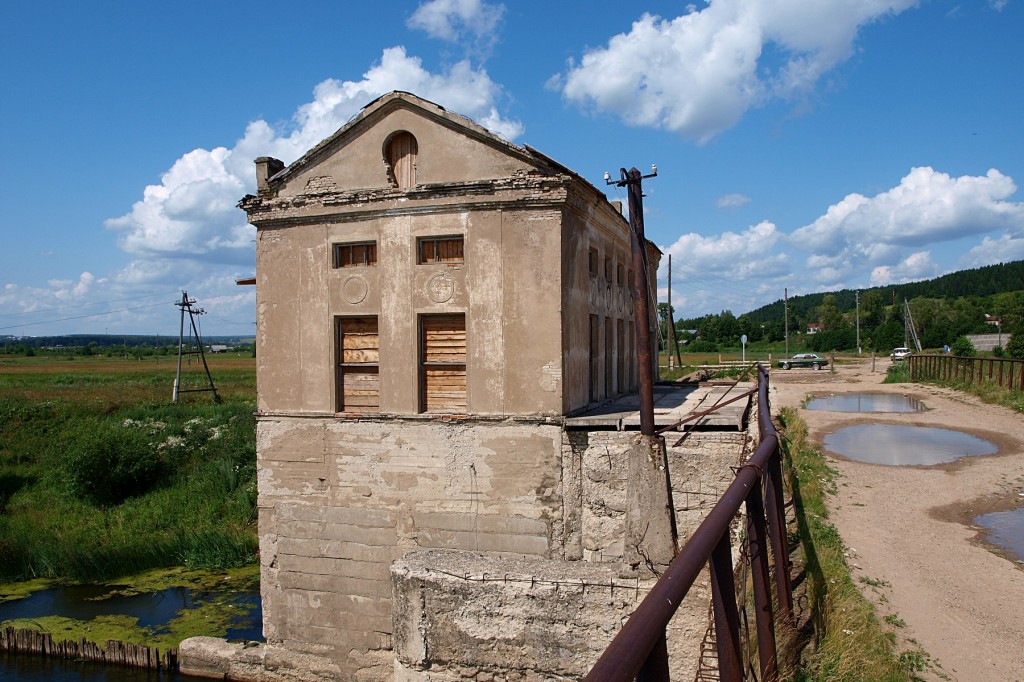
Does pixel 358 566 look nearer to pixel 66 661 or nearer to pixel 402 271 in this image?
pixel 402 271

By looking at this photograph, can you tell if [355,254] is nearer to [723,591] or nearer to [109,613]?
[723,591]

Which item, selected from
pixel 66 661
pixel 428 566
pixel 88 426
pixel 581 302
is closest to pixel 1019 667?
pixel 428 566

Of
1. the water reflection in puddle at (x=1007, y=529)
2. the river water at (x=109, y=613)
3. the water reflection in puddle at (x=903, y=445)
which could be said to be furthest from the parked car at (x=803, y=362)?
the river water at (x=109, y=613)

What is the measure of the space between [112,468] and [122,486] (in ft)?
2.63

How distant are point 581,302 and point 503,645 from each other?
20.6ft

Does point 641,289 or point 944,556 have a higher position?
point 641,289

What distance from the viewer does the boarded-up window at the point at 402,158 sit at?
39.6 ft

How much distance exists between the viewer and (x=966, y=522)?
11242 mm

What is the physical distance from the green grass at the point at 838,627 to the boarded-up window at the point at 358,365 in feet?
23.6

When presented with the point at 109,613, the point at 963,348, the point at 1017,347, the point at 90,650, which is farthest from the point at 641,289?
the point at 963,348

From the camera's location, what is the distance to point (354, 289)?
40.5ft

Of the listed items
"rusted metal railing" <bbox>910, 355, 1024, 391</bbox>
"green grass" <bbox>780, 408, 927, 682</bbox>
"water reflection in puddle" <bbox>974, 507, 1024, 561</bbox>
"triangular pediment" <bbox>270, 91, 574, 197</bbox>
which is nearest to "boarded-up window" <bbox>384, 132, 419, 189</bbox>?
"triangular pediment" <bbox>270, 91, 574, 197</bbox>

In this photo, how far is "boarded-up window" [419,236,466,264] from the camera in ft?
38.9

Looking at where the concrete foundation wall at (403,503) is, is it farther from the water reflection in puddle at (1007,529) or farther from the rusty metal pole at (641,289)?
the water reflection in puddle at (1007,529)
